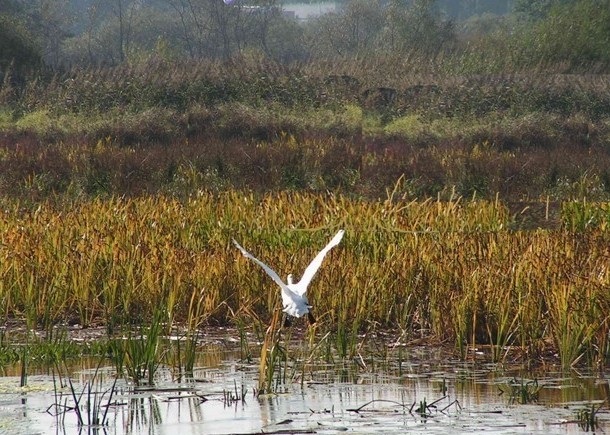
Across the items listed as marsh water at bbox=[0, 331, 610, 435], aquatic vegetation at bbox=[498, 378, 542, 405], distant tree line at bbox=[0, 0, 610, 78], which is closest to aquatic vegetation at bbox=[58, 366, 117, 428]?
marsh water at bbox=[0, 331, 610, 435]

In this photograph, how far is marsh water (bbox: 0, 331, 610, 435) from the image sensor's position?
5.46 meters

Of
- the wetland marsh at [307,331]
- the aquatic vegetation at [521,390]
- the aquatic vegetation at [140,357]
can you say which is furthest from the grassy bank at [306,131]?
the aquatic vegetation at [521,390]

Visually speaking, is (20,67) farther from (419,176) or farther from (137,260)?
(137,260)

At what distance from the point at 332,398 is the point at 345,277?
7.01ft

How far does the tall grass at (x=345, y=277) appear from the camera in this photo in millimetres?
7215

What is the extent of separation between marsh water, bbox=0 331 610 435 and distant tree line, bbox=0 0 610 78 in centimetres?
2429

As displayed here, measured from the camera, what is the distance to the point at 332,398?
6.09 metres

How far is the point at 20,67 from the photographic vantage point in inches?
1184

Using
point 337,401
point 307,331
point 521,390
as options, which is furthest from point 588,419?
point 307,331

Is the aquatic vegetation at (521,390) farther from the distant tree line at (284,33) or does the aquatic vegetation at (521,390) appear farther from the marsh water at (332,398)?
the distant tree line at (284,33)

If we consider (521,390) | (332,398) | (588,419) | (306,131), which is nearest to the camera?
(588,419)

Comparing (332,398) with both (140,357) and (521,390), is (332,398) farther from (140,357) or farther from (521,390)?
(140,357)

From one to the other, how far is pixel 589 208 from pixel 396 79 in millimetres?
14939

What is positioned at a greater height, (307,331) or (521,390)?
(307,331)
